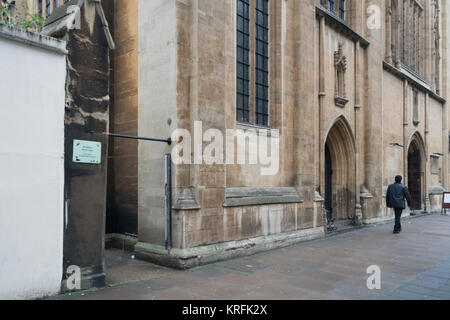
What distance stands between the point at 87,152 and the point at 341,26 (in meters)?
10.9

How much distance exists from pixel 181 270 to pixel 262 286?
1.81 metres

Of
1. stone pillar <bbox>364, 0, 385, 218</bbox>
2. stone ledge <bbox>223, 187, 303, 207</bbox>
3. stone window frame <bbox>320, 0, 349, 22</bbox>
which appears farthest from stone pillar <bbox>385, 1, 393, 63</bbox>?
stone ledge <bbox>223, 187, 303, 207</bbox>

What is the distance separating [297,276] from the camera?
23.0 ft

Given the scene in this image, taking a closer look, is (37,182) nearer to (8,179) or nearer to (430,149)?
(8,179)

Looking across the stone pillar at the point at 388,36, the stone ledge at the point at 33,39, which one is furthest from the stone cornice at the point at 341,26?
the stone ledge at the point at 33,39

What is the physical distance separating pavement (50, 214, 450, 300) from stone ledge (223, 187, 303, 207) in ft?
4.02

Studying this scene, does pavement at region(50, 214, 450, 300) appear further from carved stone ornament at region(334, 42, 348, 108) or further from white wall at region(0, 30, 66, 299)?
carved stone ornament at region(334, 42, 348, 108)

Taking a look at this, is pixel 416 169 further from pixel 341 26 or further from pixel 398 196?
pixel 341 26

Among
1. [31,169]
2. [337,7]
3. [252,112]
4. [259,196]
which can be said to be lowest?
[259,196]

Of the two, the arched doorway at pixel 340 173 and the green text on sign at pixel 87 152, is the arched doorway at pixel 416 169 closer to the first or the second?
the arched doorway at pixel 340 173

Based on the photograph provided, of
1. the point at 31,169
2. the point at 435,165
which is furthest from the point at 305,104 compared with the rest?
the point at 435,165

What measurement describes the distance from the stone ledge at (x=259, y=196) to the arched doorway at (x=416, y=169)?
13.9 m

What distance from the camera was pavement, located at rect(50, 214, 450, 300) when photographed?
5859 mm

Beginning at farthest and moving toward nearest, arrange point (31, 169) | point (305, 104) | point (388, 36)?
Answer: point (388, 36)
point (305, 104)
point (31, 169)
